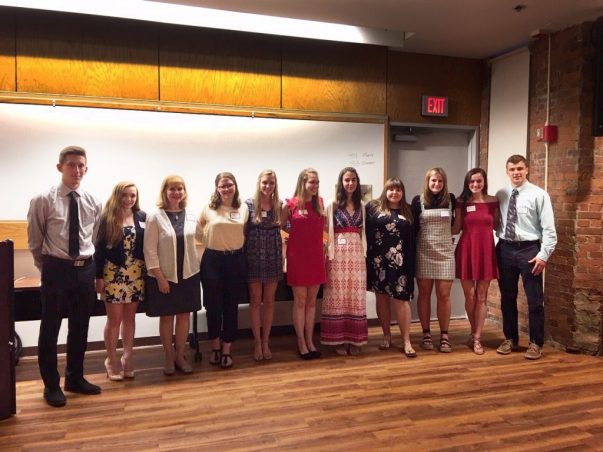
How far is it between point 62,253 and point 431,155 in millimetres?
3901

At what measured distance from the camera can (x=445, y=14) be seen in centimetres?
416

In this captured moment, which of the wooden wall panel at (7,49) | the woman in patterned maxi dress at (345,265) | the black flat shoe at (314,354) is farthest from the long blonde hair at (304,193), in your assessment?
the wooden wall panel at (7,49)

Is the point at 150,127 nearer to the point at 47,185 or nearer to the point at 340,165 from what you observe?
the point at 47,185

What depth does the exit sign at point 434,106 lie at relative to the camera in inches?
207

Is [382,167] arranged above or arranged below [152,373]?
above

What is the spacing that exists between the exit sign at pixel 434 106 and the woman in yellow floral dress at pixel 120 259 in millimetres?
3161

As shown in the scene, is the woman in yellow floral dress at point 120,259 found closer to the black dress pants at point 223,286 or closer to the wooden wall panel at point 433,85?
the black dress pants at point 223,286

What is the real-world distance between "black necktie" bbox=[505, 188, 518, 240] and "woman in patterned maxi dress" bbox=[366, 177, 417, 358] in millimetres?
817

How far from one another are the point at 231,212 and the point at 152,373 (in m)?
1.35

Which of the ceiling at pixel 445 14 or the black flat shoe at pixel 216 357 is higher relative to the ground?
the ceiling at pixel 445 14

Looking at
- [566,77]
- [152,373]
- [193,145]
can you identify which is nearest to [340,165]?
[193,145]

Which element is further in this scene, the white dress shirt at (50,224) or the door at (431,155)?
the door at (431,155)

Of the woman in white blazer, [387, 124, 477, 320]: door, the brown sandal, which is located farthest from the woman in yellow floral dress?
[387, 124, 477, 320]: door

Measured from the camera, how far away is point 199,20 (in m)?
4.06
